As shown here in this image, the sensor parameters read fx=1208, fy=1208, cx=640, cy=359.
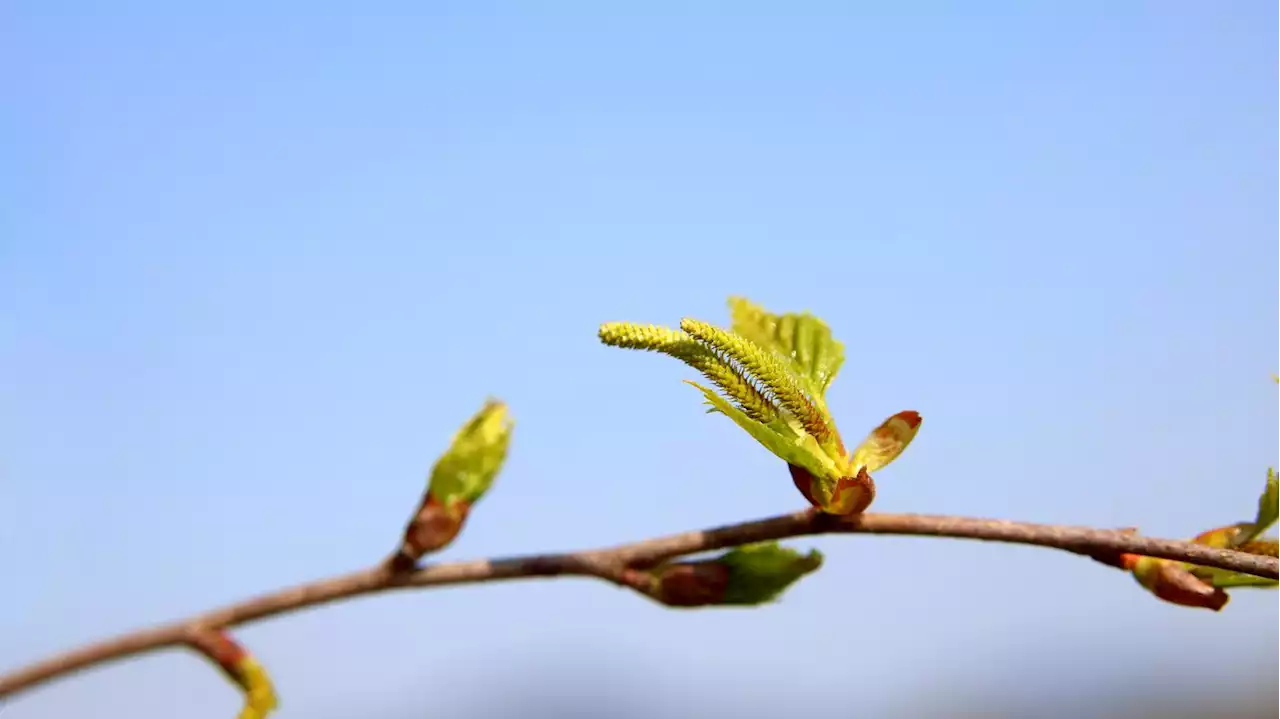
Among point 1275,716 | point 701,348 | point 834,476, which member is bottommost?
point 1275,716

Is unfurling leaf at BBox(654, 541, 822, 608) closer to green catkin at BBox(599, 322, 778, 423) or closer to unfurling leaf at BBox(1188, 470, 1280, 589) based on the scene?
green catkin at BBox(599, 322, 778, 423)

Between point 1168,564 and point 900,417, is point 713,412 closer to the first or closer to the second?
point 900,417

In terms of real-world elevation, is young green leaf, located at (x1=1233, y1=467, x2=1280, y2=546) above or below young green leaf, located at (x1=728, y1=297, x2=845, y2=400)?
below

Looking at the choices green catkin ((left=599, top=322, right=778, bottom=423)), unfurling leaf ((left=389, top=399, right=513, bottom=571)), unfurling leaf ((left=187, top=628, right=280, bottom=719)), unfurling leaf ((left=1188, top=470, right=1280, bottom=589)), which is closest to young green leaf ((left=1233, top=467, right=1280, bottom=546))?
unfurling leaf ((left=1188, top=470, right=1280, bottom=589))

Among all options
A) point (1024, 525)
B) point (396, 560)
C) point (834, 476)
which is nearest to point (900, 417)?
point (834, 476)

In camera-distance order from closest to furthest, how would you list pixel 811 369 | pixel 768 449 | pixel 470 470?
pixel 470 470
pixel 768 449
pixel 811 369

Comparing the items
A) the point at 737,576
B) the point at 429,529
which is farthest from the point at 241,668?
the point at 737,576

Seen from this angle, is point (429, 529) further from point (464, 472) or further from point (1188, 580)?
point (1188, 580)
